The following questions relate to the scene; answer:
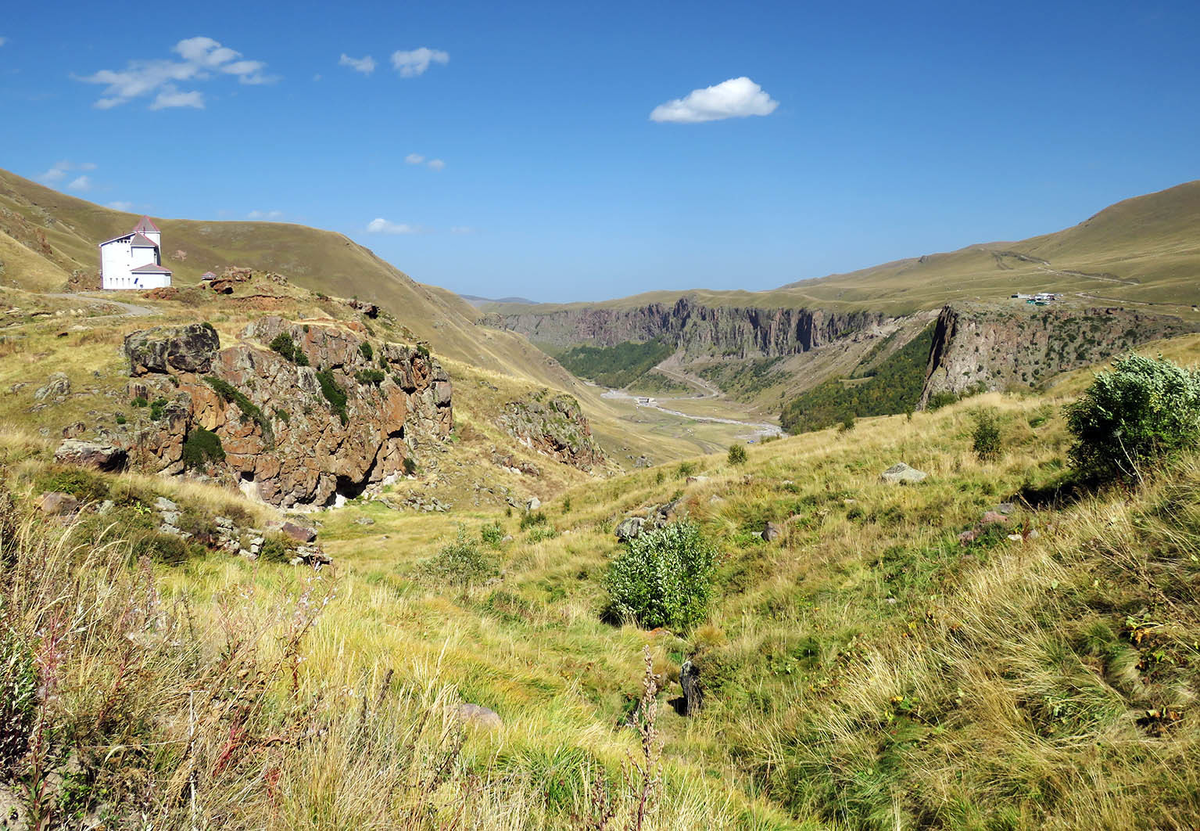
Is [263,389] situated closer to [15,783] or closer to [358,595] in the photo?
[358,595]

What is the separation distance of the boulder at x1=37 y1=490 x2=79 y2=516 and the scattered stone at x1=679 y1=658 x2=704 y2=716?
886cm

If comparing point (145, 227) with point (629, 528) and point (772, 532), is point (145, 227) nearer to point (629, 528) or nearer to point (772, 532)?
point (629, 528)

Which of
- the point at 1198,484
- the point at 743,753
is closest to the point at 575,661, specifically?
the point at 743,753

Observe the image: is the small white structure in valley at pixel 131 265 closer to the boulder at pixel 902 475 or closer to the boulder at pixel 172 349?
the boulder at pixel 172 349

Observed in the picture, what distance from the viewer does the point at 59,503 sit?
8.52m

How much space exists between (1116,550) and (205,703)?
23.6ft

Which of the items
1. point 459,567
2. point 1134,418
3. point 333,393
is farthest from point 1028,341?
point 459,567

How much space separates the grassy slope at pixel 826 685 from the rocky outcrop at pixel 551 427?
46.9 meters

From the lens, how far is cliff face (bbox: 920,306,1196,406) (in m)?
96.9

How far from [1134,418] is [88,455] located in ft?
66.7

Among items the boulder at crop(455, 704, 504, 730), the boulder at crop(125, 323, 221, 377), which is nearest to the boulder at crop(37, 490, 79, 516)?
the boulder at crop(455, 704, 504, 730)

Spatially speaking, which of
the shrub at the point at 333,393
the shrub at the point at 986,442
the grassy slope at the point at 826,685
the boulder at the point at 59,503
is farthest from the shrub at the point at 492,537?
the shrub at the point at 333,393

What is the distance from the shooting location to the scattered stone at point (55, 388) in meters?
23.3

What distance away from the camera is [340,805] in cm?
246
